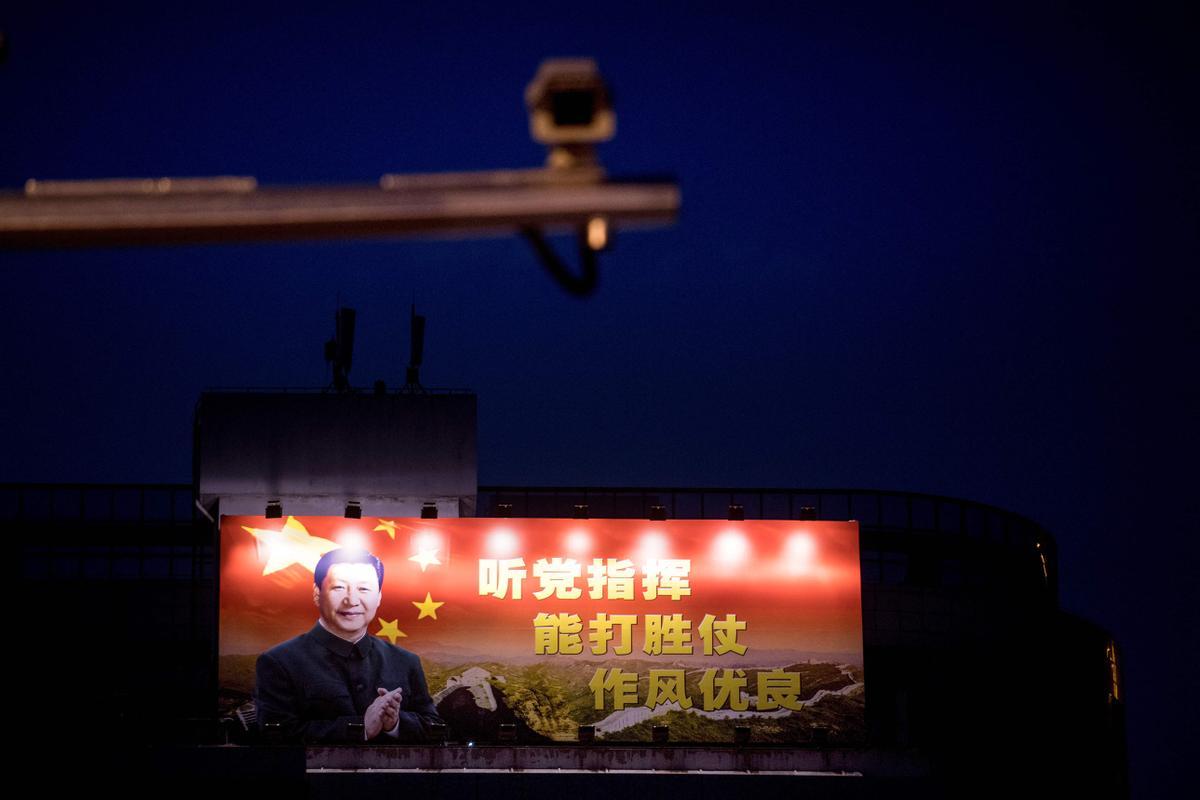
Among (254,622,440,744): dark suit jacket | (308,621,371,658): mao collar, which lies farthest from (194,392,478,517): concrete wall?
(254,622,440,744): dark suit jacket

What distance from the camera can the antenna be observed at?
22.4 meters

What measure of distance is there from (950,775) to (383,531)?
8.82 m

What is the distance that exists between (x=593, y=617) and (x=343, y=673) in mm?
3672

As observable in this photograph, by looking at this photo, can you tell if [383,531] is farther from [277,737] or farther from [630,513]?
[630,513]

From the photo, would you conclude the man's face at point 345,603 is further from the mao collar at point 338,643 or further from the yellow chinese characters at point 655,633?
the yellow chinese characters at point 655,633

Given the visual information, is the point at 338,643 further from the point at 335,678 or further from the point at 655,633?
the point at 655,633

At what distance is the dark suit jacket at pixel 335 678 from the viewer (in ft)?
66.8

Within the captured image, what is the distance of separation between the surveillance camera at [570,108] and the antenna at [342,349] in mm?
18505

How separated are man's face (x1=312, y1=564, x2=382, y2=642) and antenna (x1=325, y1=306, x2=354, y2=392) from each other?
3.23 meters

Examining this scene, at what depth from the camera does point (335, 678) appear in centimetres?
2041

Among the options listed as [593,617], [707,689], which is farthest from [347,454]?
[707,689]

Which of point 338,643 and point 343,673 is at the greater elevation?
point 338,643

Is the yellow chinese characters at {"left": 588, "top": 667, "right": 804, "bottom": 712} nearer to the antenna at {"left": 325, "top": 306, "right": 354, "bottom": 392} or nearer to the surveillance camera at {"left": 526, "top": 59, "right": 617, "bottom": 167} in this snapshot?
the antenna at {"left": 325, "top": 306, "right": 354, "bottom": 392}

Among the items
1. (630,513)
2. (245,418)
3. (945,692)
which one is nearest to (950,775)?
(945,692)
